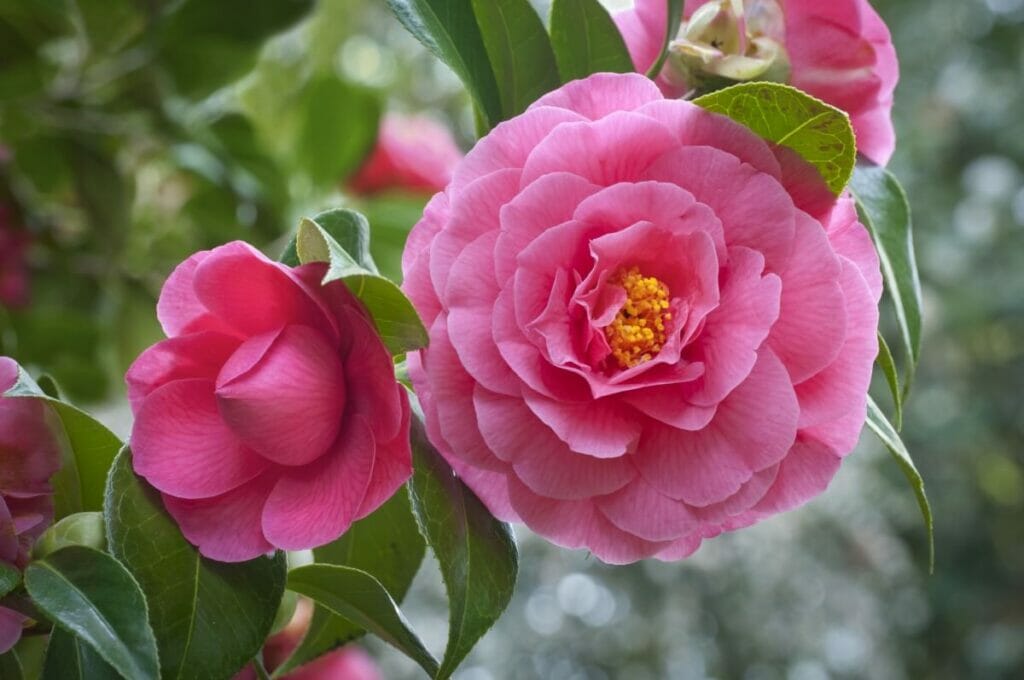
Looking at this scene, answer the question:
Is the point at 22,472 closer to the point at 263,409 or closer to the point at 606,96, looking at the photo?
the point at 263,409

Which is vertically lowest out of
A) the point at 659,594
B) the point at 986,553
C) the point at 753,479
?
the point at 986,553

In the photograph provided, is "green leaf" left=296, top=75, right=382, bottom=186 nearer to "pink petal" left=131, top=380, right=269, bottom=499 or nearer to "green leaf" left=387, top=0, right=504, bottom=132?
"green leaf" left=387, top=0, right=504, bottom=132

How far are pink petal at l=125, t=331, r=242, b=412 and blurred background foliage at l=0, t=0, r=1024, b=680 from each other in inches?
10.5

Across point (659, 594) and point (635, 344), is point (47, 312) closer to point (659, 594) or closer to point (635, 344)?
point (635, 344)

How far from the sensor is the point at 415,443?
371 mm

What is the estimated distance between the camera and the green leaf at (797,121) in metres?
0.36

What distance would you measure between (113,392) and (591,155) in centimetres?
64

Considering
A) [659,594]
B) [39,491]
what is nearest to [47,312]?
[39,491]

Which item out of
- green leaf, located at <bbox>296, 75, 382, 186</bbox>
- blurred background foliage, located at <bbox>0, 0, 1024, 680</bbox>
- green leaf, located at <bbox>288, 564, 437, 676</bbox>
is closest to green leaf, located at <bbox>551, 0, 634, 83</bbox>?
blurred background foliage, located at <bbox>0, 0, 1024, 680</bbox>

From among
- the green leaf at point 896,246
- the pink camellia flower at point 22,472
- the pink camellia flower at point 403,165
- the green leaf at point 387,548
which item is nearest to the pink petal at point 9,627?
the pink camellia flower at point 22,472

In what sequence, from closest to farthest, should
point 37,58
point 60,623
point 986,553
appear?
1. point 60,623
2. point 37,58
3. point 986,553

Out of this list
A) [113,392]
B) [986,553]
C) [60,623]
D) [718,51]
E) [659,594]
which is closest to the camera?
[60,623]

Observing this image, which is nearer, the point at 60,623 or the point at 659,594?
the point at 60,623

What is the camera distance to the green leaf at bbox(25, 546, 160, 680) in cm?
31
